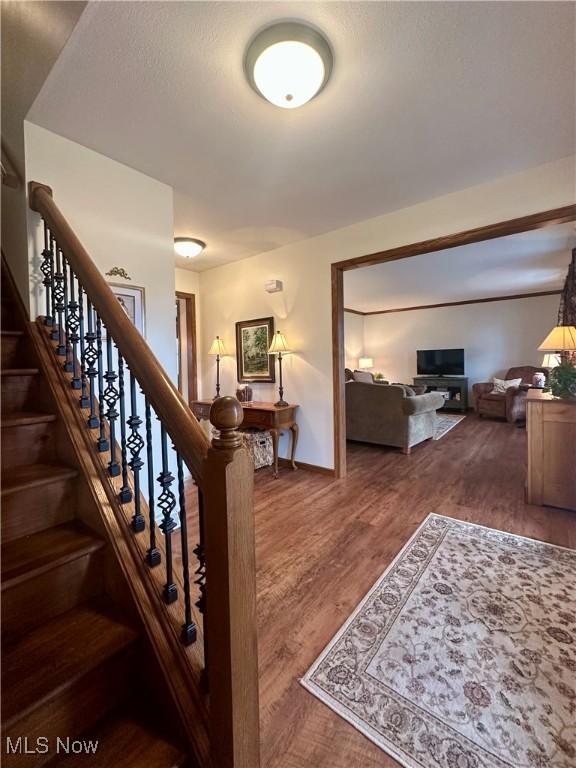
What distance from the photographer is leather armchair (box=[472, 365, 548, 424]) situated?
19.6 ft

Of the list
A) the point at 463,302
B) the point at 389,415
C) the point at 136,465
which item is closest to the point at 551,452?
the point at 389,415

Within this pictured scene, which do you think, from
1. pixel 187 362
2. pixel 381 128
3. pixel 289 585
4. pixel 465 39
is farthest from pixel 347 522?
pixel 187 362

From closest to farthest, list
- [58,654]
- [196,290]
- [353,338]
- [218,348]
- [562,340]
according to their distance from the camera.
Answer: [58,654]
[562,340]
[218,348]
[196,290]
[353,338]

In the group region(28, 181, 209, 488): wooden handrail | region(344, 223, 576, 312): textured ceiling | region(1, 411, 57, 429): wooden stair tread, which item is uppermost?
region(344, 223, 576, 312): textured ceiling

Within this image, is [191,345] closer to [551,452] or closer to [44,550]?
[44,550]

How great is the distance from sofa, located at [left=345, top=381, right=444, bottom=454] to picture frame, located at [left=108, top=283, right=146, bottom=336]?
10.2ft

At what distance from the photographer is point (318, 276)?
3531 millimetres

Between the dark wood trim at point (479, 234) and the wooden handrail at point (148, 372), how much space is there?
2589 millimetres

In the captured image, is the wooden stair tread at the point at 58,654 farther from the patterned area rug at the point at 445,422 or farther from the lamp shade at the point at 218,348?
the patterned area rug at the point at 445,422

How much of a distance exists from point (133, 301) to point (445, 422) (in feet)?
19.8

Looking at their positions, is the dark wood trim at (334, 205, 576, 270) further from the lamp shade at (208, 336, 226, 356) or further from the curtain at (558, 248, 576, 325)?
the curtain at (558, 248, 576, 325)

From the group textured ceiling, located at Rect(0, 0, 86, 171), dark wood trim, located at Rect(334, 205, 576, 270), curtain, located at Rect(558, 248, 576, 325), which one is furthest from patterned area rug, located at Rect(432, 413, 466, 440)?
textured ceiling, located at Rect(0, 0, 86, 171)

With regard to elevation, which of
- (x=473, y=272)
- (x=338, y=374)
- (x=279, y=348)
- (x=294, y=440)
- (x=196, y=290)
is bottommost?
(x=294, y=440)

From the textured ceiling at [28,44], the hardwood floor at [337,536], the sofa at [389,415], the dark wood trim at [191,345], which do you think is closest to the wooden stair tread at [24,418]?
the hardwood floor at [337,536]
